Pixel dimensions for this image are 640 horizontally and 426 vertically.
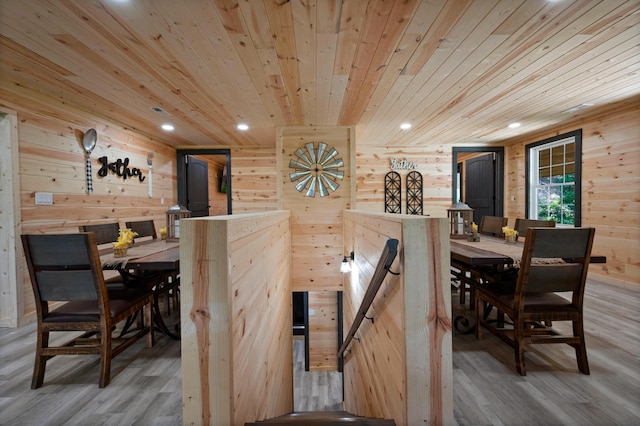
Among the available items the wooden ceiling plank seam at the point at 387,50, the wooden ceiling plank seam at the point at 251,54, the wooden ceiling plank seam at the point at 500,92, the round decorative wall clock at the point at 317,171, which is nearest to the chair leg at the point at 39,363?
the wooden ceiling plank seam at the point at 251,54

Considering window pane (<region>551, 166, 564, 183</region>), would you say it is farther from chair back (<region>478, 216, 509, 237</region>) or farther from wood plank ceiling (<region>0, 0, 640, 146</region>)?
chair back (<region>478, 216, 509, 237</region>)

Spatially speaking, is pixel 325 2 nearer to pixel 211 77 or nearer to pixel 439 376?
pixel 211 77

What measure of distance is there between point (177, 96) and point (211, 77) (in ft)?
2.36

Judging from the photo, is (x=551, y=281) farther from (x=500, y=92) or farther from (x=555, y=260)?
(x=500, y=92)

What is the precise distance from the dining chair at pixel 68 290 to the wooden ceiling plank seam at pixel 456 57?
9.31 feet

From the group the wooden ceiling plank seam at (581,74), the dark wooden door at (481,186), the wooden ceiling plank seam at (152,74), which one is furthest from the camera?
the dark wooden door at (481,186)

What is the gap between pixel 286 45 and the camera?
→ 1956 mm

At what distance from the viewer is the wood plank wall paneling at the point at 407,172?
217 inches

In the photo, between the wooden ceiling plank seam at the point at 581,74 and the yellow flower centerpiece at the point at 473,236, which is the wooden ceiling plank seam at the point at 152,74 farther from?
the wooden ceiling plank seam at the point at 581,74

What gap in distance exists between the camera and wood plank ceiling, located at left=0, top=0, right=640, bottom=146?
1639mm

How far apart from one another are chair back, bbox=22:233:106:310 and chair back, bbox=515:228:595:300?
290cm

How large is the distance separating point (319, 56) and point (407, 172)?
3.93 meters

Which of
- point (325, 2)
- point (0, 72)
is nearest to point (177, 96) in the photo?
point (0, 72)

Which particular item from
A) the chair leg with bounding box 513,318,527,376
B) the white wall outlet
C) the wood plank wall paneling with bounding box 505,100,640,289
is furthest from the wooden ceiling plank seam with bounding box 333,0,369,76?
the wood plank wall paneling with bounding box 505,100,640,289
